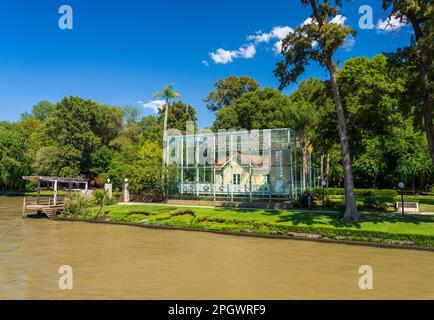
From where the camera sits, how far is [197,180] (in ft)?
93.2

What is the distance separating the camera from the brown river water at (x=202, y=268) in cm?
826

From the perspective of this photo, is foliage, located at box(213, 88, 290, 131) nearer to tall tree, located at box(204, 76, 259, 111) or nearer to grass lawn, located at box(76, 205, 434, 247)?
tall tree, located at box(204, 76, 259, 111)

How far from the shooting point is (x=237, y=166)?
2805 centimetres

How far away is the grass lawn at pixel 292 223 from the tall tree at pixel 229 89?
135ft

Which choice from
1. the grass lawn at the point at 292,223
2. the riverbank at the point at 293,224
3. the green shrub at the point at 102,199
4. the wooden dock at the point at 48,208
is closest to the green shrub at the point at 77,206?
the wooden dock at the point at 48,208

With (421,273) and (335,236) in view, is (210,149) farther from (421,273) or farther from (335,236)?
(421,273)

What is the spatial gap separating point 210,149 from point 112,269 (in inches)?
747

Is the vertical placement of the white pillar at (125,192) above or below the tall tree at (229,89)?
below

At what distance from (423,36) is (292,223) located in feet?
36.0

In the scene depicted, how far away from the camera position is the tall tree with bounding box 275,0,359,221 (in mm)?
16875

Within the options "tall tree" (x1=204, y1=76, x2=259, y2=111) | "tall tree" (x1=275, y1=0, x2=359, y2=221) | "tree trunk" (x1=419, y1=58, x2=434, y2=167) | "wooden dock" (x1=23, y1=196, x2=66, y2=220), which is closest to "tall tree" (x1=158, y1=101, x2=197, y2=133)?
"tall tree" (x1=204, y1=76, x2=259, y2=111)

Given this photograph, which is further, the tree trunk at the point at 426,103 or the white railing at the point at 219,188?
the white railing at the point at 219,188

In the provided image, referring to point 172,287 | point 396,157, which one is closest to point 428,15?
point 172,287

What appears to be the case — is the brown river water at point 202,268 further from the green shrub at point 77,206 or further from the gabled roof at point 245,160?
the gabled roof at point 245,160
